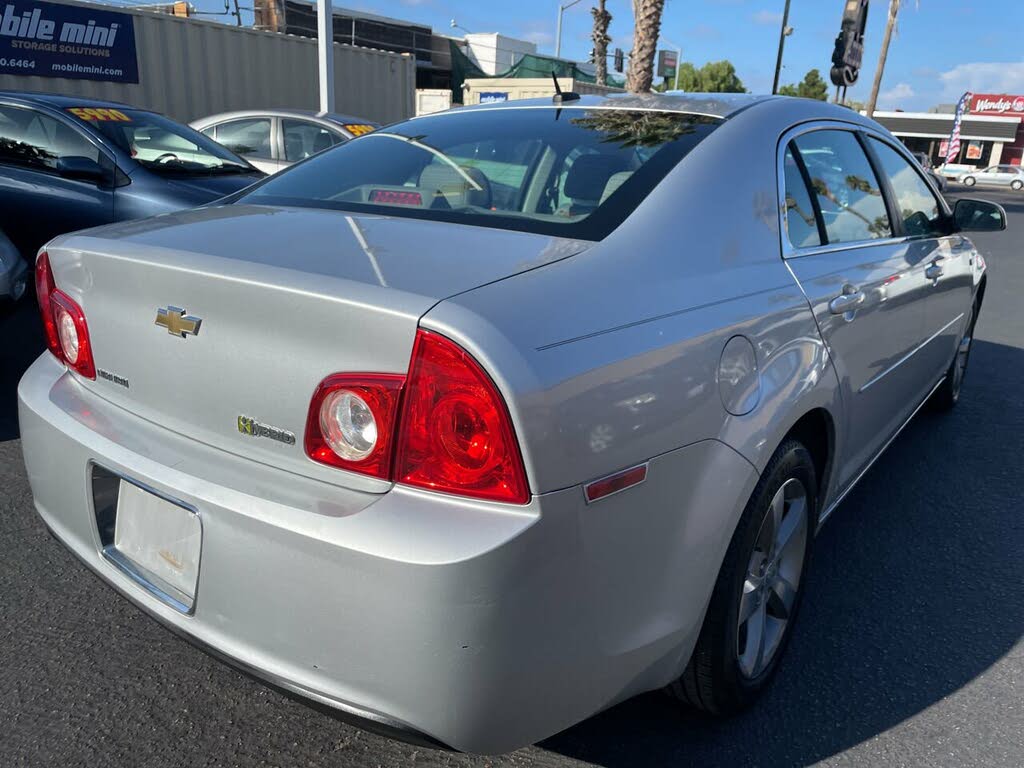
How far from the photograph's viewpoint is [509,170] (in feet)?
7.86

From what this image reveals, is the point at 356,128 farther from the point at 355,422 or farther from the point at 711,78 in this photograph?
the point at 711,78

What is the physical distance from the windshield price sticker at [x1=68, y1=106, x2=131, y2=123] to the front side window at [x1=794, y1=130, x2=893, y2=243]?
544 centimetres

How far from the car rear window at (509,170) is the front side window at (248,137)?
6.64 metres

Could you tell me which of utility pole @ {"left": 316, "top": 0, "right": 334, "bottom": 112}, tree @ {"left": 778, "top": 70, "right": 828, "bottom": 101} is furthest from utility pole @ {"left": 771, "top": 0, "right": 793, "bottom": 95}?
tree @ {"left": 778, "top": 70, "right": 828, "bottom": 101}

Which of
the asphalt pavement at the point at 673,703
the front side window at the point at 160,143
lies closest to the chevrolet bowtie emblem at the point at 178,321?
the asphalt pavement at the point at 673,703

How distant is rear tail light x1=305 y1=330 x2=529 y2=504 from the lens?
4.66ft

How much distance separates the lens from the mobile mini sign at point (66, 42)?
11.3 m

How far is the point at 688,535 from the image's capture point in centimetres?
171

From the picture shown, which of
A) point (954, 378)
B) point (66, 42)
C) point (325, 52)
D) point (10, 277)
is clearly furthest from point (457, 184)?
point (66, 42)

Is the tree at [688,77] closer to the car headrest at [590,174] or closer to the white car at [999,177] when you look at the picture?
the white car at [999,177]

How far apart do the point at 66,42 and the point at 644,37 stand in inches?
356

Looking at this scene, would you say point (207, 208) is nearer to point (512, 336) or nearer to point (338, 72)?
point (512, 336)

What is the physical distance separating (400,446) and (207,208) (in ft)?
4.05

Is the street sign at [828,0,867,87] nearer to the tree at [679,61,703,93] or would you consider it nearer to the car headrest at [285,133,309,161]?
the car headrest at [285,133,309,161]
